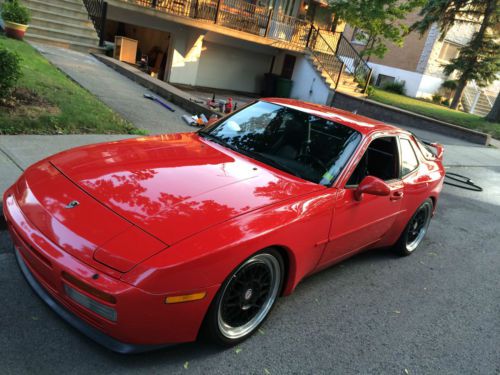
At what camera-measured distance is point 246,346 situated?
2.89 meters

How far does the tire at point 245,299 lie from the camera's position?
2.60m

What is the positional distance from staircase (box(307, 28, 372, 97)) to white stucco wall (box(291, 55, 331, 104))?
0.74ft

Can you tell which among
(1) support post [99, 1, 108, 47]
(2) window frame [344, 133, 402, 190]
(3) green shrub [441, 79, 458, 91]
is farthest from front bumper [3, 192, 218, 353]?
(3) green shrub [441, 79, 458, 91]

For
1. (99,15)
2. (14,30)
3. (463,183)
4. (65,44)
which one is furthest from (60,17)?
(463,183)

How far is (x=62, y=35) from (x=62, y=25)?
546 millimetres

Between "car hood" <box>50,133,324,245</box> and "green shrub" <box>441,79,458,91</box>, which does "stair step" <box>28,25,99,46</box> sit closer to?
"car hood" <box>50,133,324,245</box>

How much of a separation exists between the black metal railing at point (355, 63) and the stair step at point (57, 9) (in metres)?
11.7

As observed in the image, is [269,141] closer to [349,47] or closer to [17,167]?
[17,167]

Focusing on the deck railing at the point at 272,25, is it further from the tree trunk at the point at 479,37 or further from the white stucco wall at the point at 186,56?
the tree trunk at the point at 479,37

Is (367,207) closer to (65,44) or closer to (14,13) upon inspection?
(14,13)

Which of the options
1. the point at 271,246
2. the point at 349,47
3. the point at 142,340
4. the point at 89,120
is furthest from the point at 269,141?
the point at 349,47

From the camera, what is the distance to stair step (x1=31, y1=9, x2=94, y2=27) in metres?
13.5

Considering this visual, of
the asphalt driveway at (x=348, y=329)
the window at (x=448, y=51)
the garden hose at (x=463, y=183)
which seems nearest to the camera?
the asphalt driveway at (x=348, y=329)

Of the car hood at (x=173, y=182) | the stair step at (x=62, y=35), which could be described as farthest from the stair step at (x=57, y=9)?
the car hood at (x=173, y=182)
